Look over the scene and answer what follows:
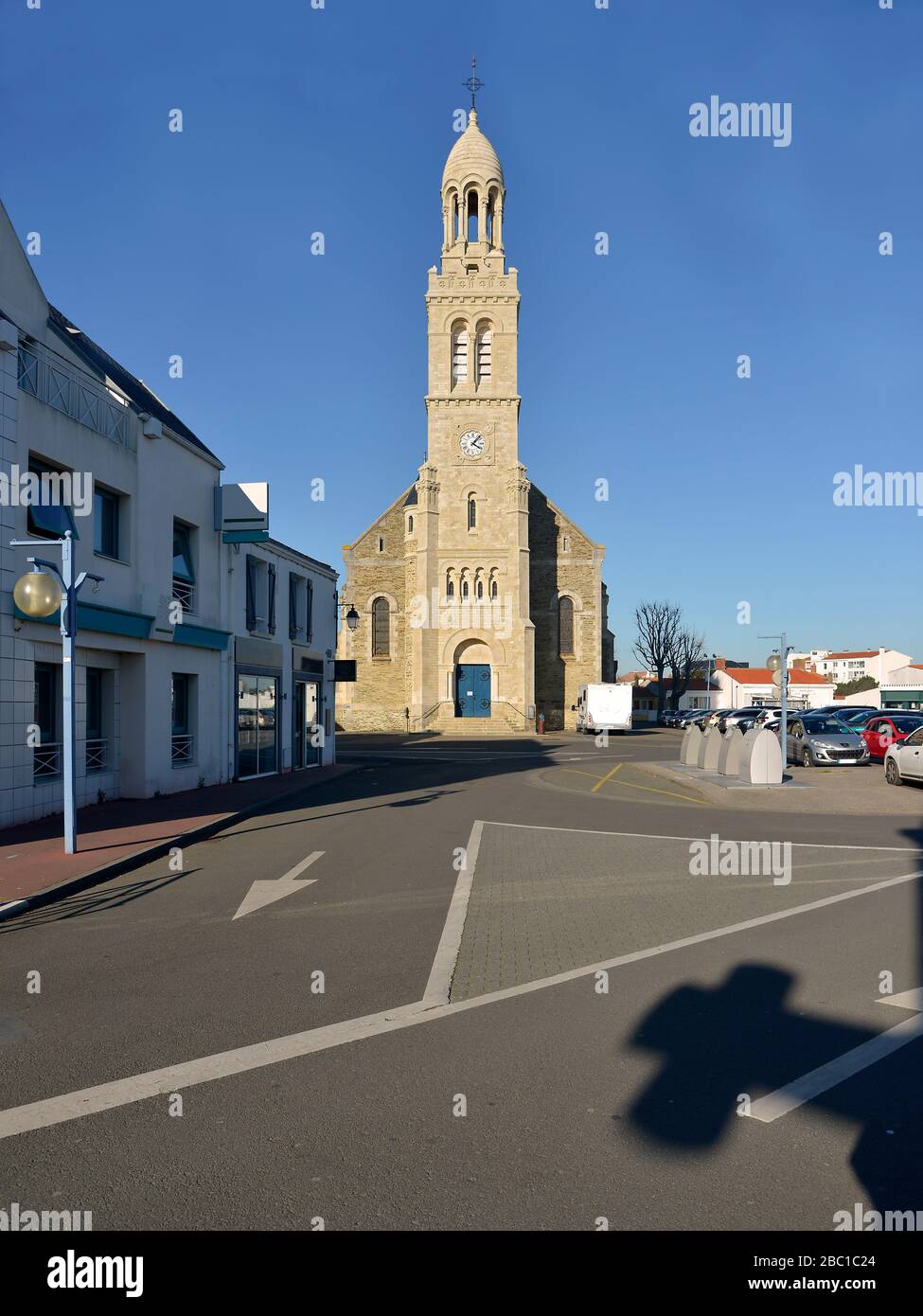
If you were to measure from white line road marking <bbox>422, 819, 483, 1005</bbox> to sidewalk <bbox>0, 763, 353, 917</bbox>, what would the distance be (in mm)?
3802

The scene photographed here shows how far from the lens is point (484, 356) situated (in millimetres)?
52438

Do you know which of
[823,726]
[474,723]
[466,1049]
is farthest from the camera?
[474,723]

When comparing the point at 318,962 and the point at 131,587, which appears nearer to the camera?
the point at 318,962

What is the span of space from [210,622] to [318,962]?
14.3m

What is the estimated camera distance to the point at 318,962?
21.3ft

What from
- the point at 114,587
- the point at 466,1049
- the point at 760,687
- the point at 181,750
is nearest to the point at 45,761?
the point at 114,587

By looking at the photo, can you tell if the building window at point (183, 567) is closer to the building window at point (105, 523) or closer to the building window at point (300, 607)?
the building window at point (105, 523)

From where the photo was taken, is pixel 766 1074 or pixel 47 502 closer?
pixel 766 1074

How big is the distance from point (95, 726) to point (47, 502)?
414 cm

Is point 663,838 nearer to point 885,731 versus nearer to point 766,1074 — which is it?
point 766,1074

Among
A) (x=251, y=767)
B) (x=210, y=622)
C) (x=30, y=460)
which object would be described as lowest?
(x=251, y=767)

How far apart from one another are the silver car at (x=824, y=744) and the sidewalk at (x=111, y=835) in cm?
1503
